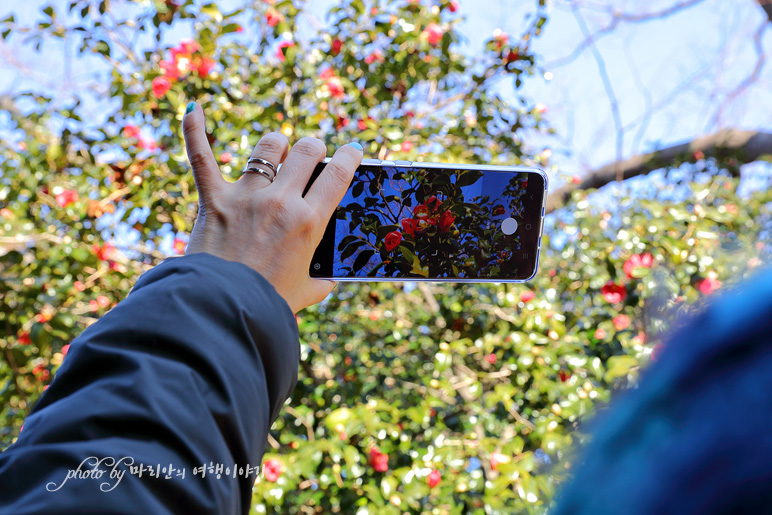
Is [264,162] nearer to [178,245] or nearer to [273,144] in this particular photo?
[273,144]

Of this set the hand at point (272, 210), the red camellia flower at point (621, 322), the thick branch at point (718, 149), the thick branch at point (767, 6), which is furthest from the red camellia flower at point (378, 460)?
the thick branch at point (767, 6)

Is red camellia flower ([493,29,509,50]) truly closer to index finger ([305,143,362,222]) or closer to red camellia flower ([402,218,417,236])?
red camellia flower ([402,218,417,236])

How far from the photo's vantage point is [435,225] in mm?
861

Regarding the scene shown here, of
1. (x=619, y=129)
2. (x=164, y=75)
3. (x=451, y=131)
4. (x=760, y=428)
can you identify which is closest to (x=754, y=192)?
(x=619, y=129)

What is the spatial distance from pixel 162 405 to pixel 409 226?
57 centimetres

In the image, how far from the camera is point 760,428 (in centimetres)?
15

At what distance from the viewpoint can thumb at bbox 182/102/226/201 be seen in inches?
21.3

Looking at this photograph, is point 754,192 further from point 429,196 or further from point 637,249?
point 429,196

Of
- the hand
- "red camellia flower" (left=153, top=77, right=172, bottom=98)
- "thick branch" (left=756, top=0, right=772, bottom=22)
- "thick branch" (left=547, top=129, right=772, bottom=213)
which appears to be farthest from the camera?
"thick branch" (left=547, top=129, right=772, bottom=213)

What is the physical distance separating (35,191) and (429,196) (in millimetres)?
1684

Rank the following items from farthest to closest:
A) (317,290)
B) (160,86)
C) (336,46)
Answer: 1. (336,46)
2. (160,86)
3. (317,290)

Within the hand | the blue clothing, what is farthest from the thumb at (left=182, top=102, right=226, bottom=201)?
the blue clothing

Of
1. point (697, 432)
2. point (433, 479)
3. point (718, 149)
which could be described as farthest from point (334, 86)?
point (718, 149)

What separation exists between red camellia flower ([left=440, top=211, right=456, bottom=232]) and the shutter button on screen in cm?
9
